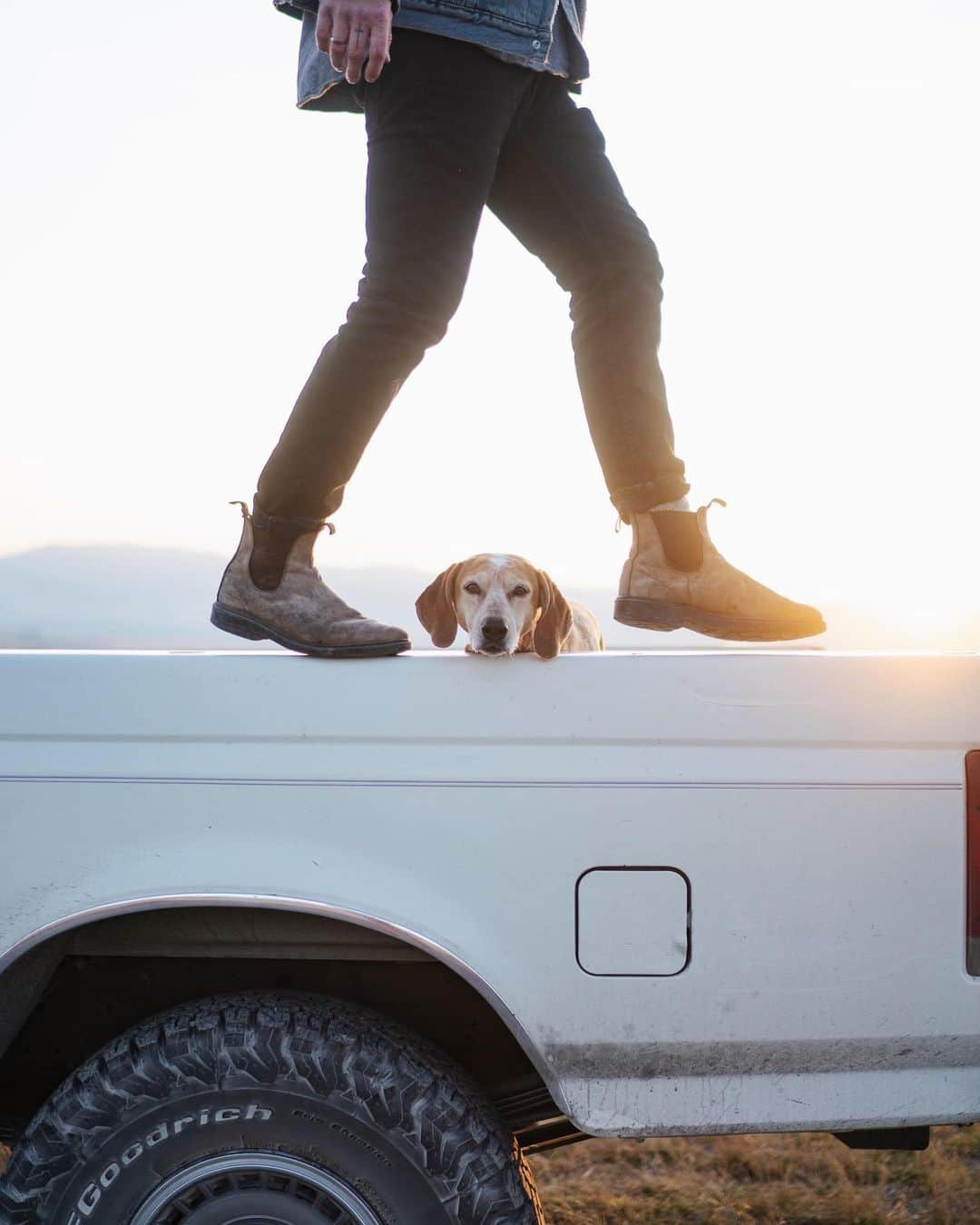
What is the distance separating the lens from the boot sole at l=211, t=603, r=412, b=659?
78.1 inches

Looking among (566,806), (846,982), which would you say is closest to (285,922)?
(566,806)

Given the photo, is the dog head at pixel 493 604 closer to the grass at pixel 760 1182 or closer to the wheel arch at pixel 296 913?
the wheel arch at pixel 296 913

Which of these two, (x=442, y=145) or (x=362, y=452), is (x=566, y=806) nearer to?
(x=362, y=452)

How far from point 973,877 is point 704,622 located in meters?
0.89

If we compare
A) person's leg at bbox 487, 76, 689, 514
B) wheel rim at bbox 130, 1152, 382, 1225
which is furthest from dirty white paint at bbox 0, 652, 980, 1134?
person's leg at bbox 487, 76, 689, 514

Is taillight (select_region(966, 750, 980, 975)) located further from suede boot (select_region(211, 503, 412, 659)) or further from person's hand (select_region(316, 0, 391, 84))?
person's hand (select_region(316, 0, 391, 84))

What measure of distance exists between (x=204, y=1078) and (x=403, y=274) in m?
1.49

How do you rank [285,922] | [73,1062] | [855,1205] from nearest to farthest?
1. [285,922]
2. [73,1062]
3. [855,1205]

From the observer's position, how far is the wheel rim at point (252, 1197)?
1.67 metres

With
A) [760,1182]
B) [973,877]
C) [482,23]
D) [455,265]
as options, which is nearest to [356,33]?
[482,23]

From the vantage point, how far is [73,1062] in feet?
6.78

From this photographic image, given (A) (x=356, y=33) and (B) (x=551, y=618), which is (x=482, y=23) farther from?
(B) (x=551, y=618)

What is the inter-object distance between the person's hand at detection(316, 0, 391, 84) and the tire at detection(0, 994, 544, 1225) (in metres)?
1.72

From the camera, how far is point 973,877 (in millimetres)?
1654
